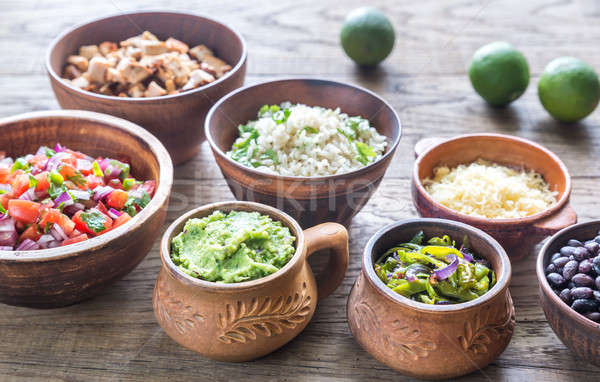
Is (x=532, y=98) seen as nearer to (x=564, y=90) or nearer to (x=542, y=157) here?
(x=564, y=90)

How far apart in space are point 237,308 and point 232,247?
0.16 m

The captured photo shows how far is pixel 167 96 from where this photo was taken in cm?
227

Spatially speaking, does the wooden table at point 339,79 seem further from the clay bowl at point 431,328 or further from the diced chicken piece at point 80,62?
the diced chicken piece at point 80,62

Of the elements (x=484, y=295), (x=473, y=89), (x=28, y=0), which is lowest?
(x=28, y=0)

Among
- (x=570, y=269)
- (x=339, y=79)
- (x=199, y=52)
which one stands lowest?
(x=339, y=79)

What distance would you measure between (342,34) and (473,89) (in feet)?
2.26

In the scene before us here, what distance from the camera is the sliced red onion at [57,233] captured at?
1807 millimetres

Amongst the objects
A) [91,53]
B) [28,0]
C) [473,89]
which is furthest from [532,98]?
[28,0]

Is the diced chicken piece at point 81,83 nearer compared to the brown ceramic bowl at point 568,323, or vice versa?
the brown ceramic bowl at point 568,323

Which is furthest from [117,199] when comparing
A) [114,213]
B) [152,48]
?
[152,48]

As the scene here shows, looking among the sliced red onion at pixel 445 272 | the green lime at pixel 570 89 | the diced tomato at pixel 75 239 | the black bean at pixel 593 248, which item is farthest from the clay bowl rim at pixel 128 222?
the green lime at pixel 570 89

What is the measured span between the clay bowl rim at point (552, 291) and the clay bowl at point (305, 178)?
0.55 meters

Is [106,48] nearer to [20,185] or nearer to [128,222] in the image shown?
[20,185]

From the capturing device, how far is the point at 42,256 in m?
1.63
